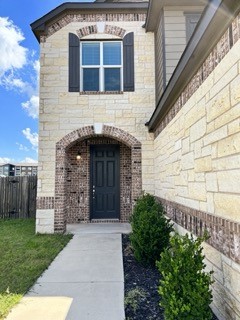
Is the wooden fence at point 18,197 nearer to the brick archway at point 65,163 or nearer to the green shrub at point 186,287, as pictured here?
the brick archway at point 65,163

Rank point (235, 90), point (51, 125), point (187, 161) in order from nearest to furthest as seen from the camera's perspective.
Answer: point (235, 90) < point (187, 161) < point (51, 125)

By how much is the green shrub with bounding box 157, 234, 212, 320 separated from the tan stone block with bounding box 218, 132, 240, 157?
918mm

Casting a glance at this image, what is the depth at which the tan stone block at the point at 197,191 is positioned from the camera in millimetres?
Answer: 3327

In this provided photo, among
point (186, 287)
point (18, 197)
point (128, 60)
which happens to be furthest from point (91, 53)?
point (186, 287)

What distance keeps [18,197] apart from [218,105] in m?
9.56

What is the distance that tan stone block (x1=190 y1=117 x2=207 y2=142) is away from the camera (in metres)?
3.30

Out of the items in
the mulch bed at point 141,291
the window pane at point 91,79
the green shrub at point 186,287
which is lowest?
the mulch bed at point 141,291

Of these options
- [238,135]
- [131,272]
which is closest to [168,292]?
[238,135]

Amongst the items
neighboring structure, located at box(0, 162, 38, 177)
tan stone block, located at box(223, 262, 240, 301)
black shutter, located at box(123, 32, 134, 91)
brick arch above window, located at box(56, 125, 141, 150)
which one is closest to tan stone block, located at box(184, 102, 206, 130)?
tan stone block, located at box(223, 262, 240, 301)

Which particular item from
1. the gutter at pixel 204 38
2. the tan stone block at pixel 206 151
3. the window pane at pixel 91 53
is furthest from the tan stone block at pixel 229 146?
the window pane at pixel 91 53

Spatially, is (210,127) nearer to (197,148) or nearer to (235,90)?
(197,148)

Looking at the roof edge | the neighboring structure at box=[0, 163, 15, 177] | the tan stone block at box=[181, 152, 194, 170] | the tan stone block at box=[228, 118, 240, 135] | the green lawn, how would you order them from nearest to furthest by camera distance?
the tan stone block at box=[228, 118, 240, 135] → the green lawn → the tan stone block at box=[181, 152, 194, 170] → the roof edge → the neighboring structure at box=[0, 163, 15, 177]

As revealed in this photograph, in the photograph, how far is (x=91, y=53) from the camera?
8414mm

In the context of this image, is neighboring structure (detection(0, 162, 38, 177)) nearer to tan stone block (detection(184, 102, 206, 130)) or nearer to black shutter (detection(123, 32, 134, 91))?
black shutter (detection(123, 32, 134, 91))
